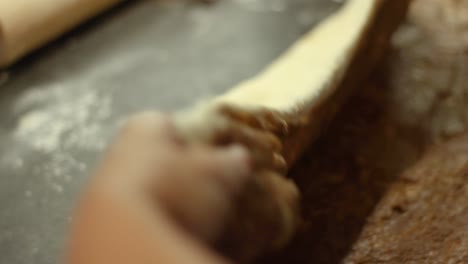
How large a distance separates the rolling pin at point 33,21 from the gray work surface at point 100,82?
0.14 feet

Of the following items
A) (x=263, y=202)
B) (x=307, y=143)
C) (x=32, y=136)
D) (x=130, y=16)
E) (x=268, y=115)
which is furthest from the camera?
(x=130, y=16)

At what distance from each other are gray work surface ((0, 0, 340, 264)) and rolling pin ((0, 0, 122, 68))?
4 cm

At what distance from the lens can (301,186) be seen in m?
1.37

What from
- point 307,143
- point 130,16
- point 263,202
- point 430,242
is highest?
point 263,202

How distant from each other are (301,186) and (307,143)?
235 millimetres

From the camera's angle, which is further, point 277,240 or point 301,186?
point 301,186

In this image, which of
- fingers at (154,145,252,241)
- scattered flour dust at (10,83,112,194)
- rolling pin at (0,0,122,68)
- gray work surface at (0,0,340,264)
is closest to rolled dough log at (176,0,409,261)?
fingers at (154,145,252,241)

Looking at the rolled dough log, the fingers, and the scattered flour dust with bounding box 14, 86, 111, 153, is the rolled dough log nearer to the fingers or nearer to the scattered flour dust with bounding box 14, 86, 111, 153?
the fingers

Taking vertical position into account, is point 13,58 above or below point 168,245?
below

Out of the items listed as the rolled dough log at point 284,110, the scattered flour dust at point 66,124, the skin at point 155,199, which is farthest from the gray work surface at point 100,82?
the skin at point 155,199

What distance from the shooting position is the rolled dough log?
61 centimetres

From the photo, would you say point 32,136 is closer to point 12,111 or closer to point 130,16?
point 12,111

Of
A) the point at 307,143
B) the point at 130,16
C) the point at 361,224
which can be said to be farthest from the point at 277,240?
the point at 130,16

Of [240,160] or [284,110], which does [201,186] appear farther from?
[284,110]
